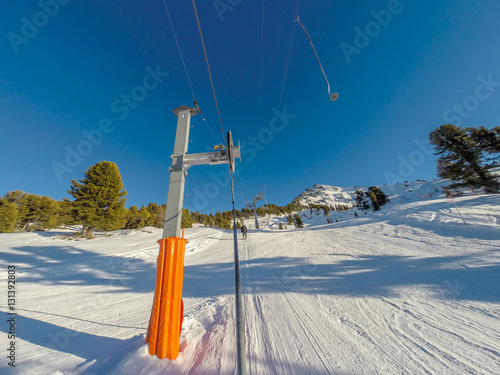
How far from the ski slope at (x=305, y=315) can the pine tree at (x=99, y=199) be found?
10884 mm

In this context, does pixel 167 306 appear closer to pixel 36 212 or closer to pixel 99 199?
pixel 99 199

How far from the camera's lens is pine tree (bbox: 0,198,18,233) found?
21.7 meters

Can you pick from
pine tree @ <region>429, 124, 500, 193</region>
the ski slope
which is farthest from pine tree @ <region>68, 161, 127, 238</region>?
pine tree @ <region>429, 124, 500, 193</region>

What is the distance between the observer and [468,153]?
16750mm

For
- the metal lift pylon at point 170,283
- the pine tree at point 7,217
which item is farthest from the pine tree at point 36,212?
the metal lift pylon at point 170,283

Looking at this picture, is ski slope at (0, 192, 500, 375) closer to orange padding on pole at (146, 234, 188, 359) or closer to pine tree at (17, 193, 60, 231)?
orange padding on pole at (146, 234, 188, 359)

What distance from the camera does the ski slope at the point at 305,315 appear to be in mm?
1974

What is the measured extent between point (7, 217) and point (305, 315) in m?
39.0

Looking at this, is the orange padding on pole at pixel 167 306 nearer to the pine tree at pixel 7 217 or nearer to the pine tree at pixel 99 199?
the pine tree at pixel 99 199

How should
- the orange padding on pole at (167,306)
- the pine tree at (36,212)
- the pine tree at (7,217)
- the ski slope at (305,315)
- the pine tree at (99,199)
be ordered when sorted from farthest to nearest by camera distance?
the pine tree at (36,212)
the pine tree at (7,217)
the pine tree at (99,199)
the orange padding on pole at (167,306)
the ski slope at (305,315)

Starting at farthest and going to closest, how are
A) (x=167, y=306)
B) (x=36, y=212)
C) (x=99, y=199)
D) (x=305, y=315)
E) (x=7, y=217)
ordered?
(x=36, y=212) → (x=7, y=217) → (x=99, y=199) → (x=305, y=315) → (x=167, y=306)

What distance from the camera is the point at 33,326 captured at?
324 centimetres

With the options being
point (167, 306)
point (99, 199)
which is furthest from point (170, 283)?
point (99, 199)

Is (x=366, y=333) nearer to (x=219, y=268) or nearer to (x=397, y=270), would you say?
(x=397, y=270)
